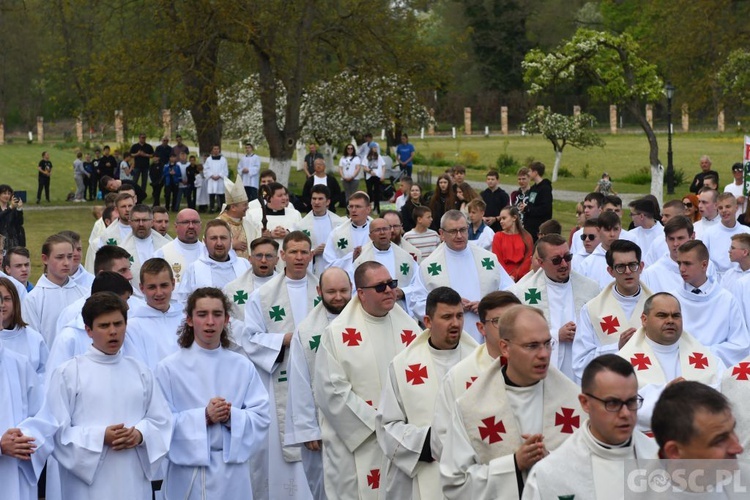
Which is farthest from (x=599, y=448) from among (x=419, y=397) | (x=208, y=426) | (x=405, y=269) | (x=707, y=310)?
(x=405, y=269)

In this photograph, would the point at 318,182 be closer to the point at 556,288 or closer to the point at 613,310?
the point at 556,288

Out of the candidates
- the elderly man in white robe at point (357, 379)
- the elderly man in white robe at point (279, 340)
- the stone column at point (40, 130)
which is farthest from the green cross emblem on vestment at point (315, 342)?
the stone column at point (40, 130)

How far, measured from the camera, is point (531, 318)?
18.4ft

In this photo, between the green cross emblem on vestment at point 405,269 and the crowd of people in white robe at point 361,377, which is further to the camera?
the green cross emblem on vestment at point 405,269

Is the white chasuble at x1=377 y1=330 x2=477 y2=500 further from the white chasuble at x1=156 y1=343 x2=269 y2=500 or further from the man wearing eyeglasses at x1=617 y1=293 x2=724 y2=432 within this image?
the man wearing eyeglasses at x1=617 y1=293 x2=724 y2=432

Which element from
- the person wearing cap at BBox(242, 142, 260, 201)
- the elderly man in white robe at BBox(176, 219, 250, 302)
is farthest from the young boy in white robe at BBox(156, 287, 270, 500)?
the person wearing cap at BBox(242, 142, 260, 201)

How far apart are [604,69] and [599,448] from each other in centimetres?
2823

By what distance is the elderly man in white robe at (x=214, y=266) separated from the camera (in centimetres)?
1042

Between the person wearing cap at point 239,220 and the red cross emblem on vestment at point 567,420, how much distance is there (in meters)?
7.23

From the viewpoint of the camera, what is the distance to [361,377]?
8.02 meters

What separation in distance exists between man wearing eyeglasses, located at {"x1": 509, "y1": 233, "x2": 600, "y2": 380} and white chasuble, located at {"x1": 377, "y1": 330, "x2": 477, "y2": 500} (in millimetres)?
2469

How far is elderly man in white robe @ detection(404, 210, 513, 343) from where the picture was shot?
1101 cm

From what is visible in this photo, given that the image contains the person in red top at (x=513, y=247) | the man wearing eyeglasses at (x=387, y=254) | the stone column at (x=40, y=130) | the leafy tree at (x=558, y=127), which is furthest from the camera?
the stone column at (x=40, y=130)

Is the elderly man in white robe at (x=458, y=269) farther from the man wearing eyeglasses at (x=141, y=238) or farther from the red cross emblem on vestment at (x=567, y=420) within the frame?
the red cross emblem on vestment at (x=567, y=420)
